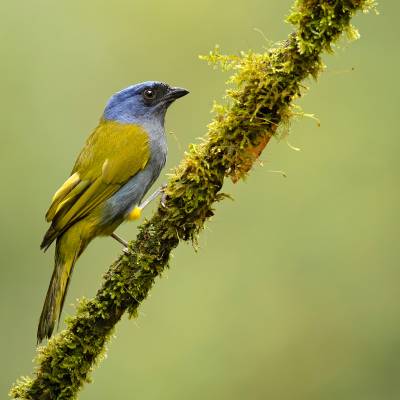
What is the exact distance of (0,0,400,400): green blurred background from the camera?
7.59 meters

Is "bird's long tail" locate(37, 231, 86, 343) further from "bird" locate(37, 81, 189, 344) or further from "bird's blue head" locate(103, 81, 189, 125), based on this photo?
"bird's blue head" locate(103, 81, 189, 125)

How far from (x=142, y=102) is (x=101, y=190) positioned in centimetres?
86

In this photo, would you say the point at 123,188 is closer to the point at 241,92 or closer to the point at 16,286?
the point at 241,92

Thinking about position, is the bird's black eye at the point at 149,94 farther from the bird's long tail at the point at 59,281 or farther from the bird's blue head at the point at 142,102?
the bird's long tail at the point at 59,281

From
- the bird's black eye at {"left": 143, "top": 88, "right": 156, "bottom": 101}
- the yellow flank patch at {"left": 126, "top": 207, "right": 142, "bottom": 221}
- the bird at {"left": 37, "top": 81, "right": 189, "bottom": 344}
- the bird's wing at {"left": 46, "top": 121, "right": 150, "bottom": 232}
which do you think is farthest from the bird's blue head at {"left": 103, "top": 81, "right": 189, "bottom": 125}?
the yellow flank patch at {"left": 126, "top": 207, "right": 142, "bottom": 221}

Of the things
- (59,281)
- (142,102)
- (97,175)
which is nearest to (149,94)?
(142,102)

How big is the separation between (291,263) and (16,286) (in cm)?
279

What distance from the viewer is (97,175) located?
492 centimetres

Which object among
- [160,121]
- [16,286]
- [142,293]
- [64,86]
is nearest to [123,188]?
[160,121]

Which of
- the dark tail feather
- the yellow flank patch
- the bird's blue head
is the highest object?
the bird's blue head

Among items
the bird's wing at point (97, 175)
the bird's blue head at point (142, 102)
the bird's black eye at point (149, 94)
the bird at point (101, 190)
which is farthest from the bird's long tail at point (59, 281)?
the bird's black eye at point (149, 94)

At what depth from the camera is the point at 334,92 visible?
28.5 ft

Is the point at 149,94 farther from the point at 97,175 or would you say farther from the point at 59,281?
the point at 59,281

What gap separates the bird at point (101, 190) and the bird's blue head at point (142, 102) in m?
0.17
